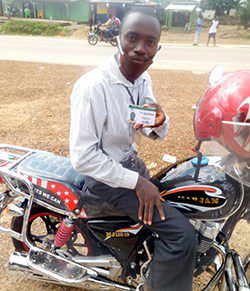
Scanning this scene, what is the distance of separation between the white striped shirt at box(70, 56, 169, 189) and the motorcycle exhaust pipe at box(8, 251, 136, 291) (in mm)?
894

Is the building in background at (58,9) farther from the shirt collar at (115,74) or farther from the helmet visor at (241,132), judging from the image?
the helmet visor at (241,132)

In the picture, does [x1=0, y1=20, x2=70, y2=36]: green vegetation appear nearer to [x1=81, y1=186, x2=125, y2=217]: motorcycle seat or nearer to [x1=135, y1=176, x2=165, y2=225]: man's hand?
[x1=81, y1=186, x2=125, y2=217]: motorcycle seat

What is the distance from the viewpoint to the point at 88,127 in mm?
1460

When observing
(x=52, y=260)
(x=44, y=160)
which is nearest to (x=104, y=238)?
(x=52, y=260)

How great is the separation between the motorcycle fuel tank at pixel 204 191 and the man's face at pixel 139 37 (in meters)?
0.70

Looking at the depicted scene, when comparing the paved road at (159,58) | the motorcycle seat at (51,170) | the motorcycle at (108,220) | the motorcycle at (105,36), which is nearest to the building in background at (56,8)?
the motorcycle at (105,36)

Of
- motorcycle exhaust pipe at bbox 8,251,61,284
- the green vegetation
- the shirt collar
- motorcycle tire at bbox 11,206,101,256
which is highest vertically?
the shirt collar

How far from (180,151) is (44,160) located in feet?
7.74

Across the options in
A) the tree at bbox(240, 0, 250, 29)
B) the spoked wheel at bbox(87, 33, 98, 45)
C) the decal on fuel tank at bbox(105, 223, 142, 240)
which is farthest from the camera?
the tree at bbox(240, 0, 250, 29)

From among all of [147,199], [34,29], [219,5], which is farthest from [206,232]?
[219,5]

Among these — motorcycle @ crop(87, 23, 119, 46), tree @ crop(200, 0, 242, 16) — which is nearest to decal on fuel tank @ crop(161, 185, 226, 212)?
motorcycle @ crop(87, 23, 119, 46)

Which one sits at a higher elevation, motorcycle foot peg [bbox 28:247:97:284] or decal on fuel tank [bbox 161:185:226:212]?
Answer: decal on fuel tank [bbox 161:185:226:212]

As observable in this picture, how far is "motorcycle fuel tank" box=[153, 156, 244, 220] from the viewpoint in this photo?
1.57 m

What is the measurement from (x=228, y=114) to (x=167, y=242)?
79cm
